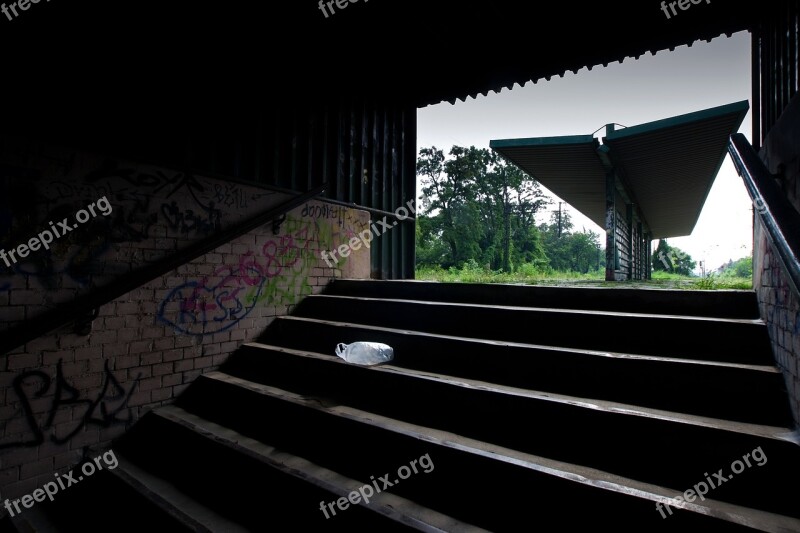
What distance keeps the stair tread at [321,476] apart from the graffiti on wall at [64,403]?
1.00 ft

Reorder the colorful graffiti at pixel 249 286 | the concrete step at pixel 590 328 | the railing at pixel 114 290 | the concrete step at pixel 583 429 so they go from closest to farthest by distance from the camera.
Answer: the concrete step at pixel 583 429 < the concrete step at pixel 590 328 < the railing at pixel 114 290 < the colorful graffiti at pixel 249 286

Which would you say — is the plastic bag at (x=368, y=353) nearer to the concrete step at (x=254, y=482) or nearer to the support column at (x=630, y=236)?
the concrete step at (x=254, y=482)

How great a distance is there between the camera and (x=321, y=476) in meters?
2.01

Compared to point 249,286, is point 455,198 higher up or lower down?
higher up

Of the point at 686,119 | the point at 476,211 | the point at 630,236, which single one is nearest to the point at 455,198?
the point at 476,211

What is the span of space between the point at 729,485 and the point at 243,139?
170 inches

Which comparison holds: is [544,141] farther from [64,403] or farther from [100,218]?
[64,403]

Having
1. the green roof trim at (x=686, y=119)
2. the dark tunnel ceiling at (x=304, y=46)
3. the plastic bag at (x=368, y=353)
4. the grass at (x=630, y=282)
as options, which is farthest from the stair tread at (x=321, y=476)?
the green roof trim at (x=686, y=119)

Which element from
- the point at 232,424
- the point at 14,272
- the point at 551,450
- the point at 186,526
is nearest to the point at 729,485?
the point at 551,450

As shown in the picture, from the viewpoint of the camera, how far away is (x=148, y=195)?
3.06 meters

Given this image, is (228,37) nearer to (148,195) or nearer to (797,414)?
(148,195)

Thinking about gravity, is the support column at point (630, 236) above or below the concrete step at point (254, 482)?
above

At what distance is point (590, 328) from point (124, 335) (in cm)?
347

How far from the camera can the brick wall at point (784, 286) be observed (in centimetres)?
160
